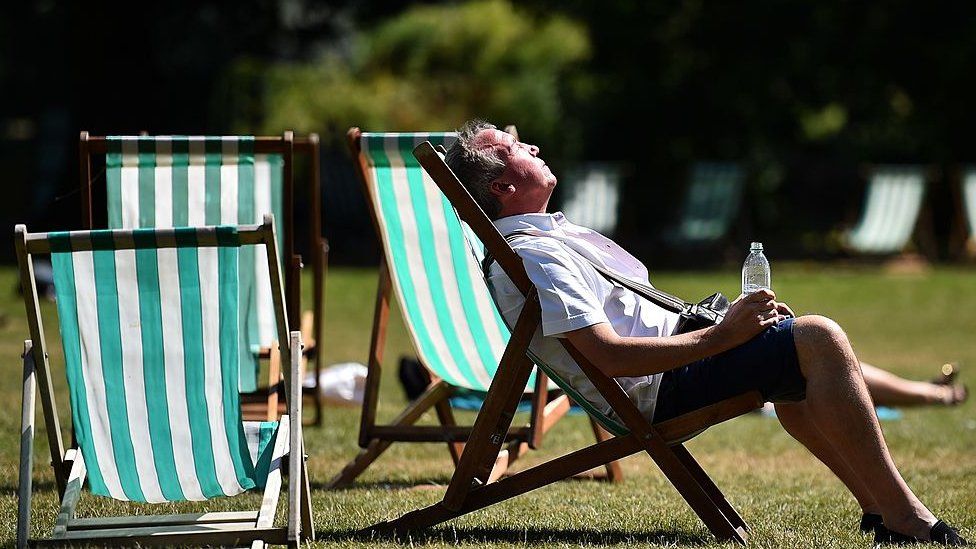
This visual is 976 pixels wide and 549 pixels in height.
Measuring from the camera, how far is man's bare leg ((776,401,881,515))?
3.67m

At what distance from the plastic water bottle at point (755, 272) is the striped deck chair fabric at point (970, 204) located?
1267 centimetres

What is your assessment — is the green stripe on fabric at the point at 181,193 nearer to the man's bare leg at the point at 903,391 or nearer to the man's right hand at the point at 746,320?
the man's right hand at the point at 746,320

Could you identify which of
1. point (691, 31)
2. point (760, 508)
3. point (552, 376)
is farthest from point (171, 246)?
A: point (691, 31)

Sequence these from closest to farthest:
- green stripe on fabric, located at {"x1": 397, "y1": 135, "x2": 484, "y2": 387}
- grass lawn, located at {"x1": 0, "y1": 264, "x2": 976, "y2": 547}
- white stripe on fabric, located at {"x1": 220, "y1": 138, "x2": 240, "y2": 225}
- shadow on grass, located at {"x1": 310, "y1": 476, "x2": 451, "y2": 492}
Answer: grass lawn, located at {"x1": 0, "y1": 264, "x2": 976, "y2": 547} → shadow on grass, located at {"x1": 310, "y1": 476, "x2": 451, "y2": 492} → green stripe on fabric, located at {"x1": 397, "y1": 135, "x2": 484, "y2": 387} → white stripe on fabric, located at {"x1": 220, "y1": 138, "x2": 240, "y2": 225}

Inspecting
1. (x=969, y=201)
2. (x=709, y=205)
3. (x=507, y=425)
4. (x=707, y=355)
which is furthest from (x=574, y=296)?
(x=969, y=201)

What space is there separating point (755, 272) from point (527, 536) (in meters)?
0.93

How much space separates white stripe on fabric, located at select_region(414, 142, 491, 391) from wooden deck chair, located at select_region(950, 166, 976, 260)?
1209 cm

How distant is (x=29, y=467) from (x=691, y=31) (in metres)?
14.9

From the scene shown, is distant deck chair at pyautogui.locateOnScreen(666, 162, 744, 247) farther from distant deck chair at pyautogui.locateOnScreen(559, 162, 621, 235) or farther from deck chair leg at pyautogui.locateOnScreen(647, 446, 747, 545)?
deck chair leg at pyautogui.locateOnScreen(647, 446, 747, 545)

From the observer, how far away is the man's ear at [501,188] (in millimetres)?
3668

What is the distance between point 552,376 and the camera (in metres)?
3.66

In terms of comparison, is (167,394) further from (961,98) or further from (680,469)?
(961,98)

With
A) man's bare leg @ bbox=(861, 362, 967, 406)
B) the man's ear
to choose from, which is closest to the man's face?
the man's ear

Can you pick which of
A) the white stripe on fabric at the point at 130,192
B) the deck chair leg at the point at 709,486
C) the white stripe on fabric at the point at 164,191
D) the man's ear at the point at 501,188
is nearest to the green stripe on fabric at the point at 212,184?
the white stripe on fabric at the point at 164,191
